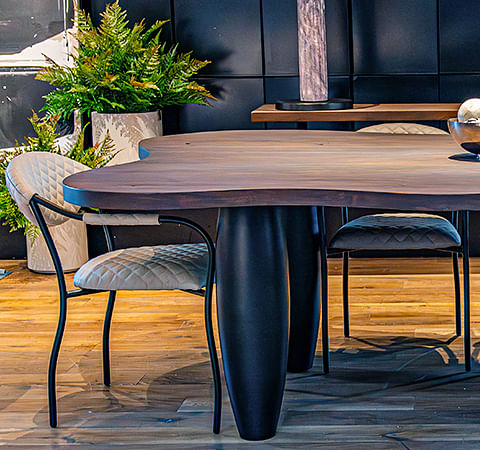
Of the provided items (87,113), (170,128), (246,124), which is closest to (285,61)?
(246,124)

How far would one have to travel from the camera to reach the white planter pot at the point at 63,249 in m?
4.59

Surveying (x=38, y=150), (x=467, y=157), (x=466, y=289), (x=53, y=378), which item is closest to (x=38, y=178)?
(x=53, y=378)

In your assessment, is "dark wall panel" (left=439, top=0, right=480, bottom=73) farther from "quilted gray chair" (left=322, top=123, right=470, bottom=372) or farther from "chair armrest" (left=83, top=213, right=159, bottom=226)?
"chair armrest" (left=83, top=213, right=159, bottom=226)

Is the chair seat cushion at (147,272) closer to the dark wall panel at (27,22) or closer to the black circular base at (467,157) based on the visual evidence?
the black circular base at (467,157)

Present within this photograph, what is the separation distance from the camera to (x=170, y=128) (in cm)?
507

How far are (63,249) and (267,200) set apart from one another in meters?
2.70

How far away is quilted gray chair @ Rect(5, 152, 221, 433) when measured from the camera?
2518 millimetres

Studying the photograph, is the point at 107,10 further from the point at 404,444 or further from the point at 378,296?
the point at 404,444

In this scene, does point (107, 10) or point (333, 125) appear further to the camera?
point (333, 125)

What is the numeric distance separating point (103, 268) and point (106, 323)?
0.41 metres

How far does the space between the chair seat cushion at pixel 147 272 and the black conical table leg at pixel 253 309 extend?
0.55ft

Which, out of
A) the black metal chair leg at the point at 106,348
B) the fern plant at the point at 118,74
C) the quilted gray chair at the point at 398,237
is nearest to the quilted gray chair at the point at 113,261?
the black metal chair leg at the point at 106,348

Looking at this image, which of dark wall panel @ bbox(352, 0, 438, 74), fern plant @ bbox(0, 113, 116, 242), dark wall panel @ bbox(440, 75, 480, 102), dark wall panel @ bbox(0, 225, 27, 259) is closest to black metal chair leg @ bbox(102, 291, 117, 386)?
fern plant @ bbox(0, 113, 116, 242)

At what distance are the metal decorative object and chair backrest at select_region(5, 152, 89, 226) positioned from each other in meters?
1.67
